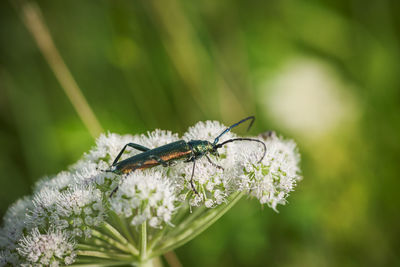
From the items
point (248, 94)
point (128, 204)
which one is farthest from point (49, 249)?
point (248, 94)

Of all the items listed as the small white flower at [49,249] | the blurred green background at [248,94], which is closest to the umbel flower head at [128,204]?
the small white flower at [49,249]

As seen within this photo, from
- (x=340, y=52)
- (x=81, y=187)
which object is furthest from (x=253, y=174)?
(x=340, y=52)

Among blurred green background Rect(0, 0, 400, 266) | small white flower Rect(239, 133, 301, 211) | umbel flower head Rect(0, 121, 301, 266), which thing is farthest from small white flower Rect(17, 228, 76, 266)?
blurred green background Rect(0, 0, 400, 266)

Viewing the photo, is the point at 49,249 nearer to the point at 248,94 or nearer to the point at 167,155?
the point at 167,155

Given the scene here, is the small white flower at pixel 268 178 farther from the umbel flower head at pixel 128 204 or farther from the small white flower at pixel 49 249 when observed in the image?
the small white flower at pixel 49 249

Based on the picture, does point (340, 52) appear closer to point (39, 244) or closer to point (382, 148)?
point (382, 148)

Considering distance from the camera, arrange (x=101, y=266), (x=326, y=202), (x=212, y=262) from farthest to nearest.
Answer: (x=326, y=202) < (x=212, y=262) < (x=101, y=266)

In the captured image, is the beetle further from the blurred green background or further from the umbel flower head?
the blurred green background
